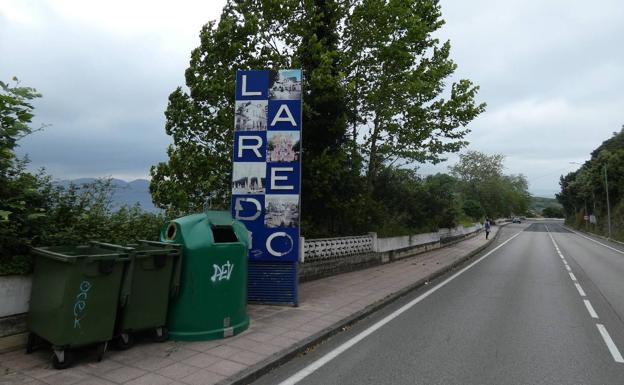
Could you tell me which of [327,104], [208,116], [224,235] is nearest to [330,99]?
[327,104]

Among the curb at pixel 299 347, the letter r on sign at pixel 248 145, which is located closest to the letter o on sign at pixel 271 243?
the letter r on sign at pixel 248 145

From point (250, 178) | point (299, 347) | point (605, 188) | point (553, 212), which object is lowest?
point (299, 347)

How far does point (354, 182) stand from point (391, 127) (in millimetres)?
4521

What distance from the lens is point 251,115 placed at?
7.72 meters

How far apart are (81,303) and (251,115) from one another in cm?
457

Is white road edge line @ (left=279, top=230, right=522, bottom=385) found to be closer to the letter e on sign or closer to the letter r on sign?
the letter e on sign

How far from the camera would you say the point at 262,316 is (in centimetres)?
669

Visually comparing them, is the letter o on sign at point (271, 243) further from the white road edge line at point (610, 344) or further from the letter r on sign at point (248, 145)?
the white road edge line at point (610, 344)

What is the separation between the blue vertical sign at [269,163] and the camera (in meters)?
7.54

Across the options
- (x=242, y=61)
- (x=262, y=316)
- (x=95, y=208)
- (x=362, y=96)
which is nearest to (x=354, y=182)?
(x=362, y=96)

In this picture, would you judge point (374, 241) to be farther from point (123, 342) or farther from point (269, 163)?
point (123, 342)

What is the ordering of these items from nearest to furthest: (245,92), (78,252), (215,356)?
(215,356), (78,252), (245,92)

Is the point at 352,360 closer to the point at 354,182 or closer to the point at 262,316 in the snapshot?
the point at 262,316

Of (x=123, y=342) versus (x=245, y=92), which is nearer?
(x=123, y=342)
